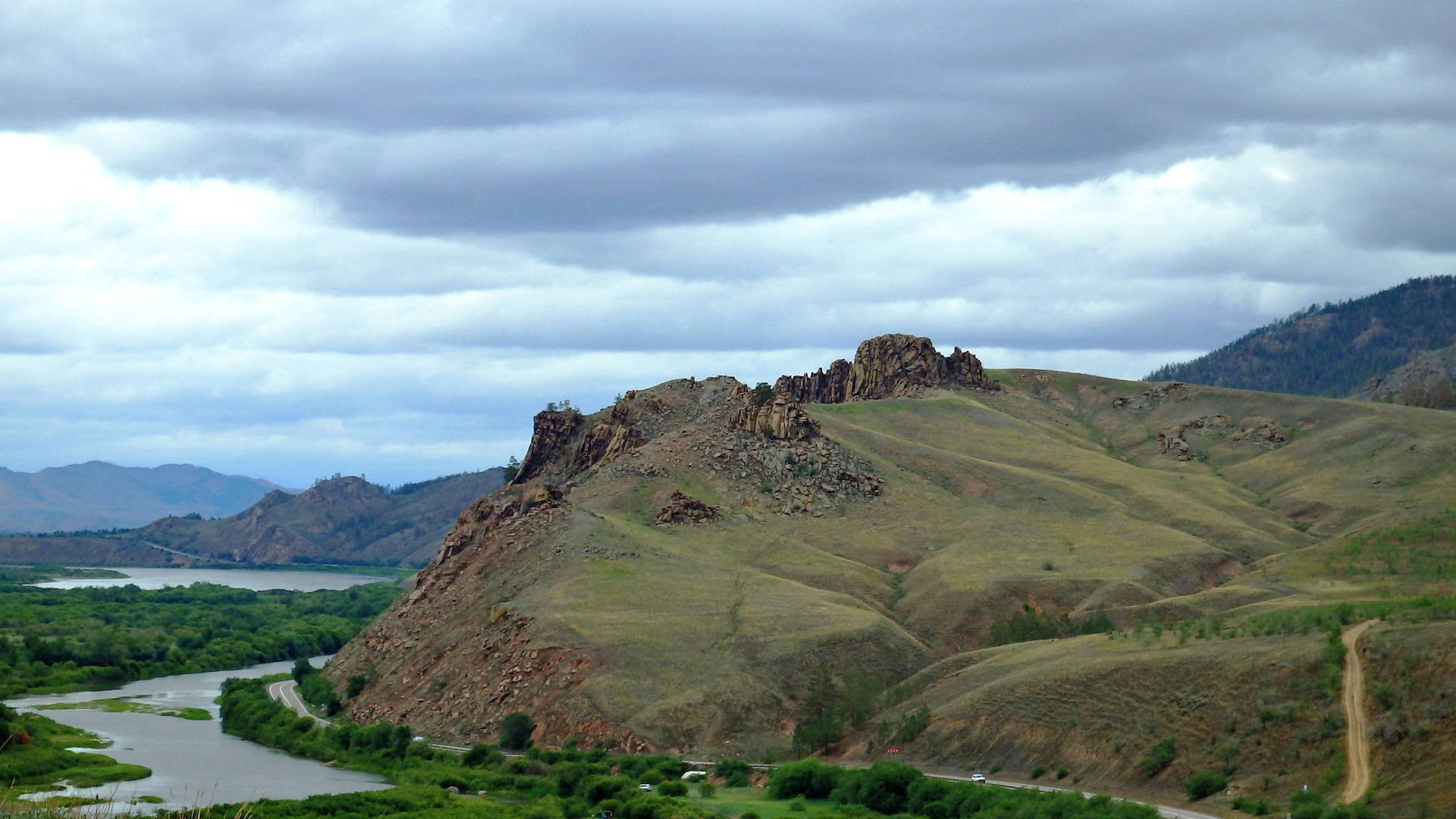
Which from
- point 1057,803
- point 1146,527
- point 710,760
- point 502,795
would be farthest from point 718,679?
point 1146,527

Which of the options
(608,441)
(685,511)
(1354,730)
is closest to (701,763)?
(1354,730)

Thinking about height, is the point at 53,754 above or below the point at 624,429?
below

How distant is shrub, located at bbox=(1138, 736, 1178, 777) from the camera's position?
86.1 metres

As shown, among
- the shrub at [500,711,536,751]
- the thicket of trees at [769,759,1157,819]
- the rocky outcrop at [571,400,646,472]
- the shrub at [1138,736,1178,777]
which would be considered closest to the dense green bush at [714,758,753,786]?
the thicket of trees at [769,759,1157,819]

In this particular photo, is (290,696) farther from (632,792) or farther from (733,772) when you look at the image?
(632,792)

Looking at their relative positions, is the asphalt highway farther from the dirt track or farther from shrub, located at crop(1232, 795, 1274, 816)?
the dirt track

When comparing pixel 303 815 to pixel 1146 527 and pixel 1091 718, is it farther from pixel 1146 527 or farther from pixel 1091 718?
pixel 1146 527

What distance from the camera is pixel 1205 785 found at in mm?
81688

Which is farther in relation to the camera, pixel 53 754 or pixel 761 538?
pixel 761 538

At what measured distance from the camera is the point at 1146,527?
16875 cm

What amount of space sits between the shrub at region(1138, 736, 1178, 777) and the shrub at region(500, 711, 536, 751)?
155ft

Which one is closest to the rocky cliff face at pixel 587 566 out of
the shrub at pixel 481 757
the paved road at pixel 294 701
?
the paved road at pixel 294 701

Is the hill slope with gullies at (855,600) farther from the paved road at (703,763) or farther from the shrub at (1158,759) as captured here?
the paved road at (703,763)

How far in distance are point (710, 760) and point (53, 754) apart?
46.2 metres
